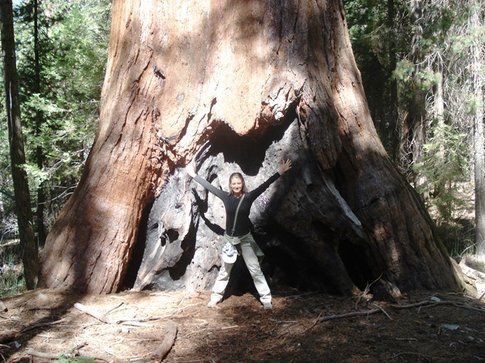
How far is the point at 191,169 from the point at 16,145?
25.0ft

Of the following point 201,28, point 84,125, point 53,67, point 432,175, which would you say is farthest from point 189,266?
point 53,67

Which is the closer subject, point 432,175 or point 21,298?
point 21,298

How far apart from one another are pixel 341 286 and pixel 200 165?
238 centimetres

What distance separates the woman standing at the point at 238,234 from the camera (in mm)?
5297

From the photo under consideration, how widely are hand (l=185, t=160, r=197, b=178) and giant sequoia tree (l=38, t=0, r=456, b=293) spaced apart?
14cm

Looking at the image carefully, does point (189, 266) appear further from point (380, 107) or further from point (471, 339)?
point (380, 107)

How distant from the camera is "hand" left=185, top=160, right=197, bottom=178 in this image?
558cm

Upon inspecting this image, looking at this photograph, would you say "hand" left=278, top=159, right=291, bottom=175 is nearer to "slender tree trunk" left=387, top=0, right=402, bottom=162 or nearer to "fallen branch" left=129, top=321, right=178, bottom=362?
"fallen branch" left=129, top=321, right=178, bottom=362

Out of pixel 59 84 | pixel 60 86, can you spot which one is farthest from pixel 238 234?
pixel 59 84

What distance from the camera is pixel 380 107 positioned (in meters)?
16.5

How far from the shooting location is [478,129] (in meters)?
12.8

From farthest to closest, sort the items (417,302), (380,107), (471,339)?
1. (380,107)
2. (417,302)
3. (471,339)

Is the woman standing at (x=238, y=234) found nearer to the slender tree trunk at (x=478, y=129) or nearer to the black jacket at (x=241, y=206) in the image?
the black jacket at (x=241, y=206)

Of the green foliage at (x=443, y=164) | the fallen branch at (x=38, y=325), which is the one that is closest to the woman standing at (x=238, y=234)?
the fallen branch at (x=38, y=325)
